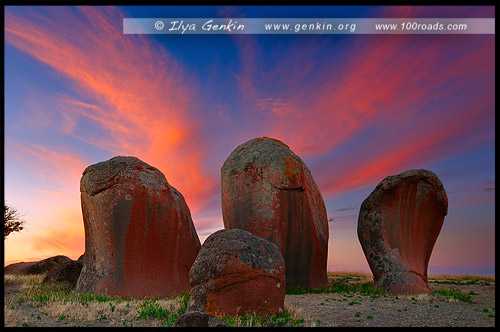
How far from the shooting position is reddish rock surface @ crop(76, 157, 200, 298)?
50.2 ft

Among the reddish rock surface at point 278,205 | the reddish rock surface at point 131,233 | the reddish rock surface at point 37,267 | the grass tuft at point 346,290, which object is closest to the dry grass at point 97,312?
the reddish rock surface at point 131,233

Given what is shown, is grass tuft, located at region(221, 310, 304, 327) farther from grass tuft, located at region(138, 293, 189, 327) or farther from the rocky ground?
grass tuft, located at region(138, 293, 189, 327)

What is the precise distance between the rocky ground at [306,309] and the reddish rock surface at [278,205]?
175 centimetres

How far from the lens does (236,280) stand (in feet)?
35.8

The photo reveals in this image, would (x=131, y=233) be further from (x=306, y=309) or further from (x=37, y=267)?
(x=37, y=267)

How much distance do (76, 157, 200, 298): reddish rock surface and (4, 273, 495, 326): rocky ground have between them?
0.98 meters

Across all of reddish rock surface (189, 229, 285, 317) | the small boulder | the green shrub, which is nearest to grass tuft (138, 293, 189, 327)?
reddish rock surface (189, 229, 285, 317)

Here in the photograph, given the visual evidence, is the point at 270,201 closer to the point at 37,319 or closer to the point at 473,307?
the point at 473,307

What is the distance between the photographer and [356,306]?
43.0 feet

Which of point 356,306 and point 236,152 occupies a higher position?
point 236,152

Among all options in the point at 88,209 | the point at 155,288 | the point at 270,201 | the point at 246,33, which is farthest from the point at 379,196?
the point at 246,33

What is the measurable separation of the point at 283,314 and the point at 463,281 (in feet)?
39.2

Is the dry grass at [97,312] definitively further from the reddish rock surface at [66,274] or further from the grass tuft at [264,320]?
the reddish rock surface at [66,274]

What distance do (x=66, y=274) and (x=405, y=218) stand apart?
11.7m
